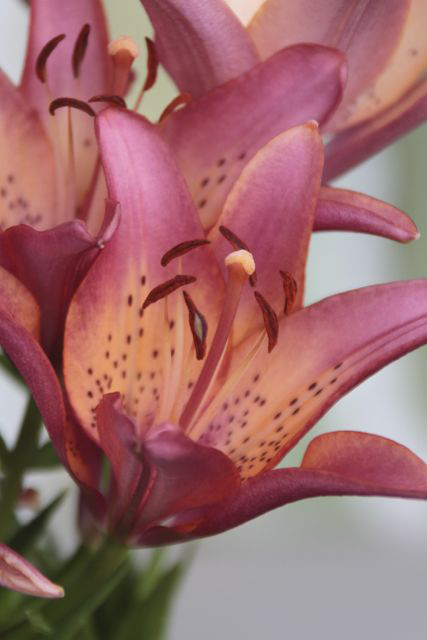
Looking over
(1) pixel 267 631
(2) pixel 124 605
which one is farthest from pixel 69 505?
(2) pixel 124 605

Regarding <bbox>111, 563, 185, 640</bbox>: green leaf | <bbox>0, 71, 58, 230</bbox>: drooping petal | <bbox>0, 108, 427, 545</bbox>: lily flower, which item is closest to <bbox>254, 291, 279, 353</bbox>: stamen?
<bbox>0, 108, 427, 545</bbox>: lily flower

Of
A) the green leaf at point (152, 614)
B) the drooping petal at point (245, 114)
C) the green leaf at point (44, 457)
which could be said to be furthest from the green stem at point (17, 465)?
the green leaf at point (152, 614)

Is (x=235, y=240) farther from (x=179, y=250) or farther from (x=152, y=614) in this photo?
(x=152, y=614)

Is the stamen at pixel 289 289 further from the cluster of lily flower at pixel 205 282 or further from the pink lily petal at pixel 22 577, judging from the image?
the pink lily petal at pixel 22 577

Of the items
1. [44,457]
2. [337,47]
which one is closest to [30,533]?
[44,457]

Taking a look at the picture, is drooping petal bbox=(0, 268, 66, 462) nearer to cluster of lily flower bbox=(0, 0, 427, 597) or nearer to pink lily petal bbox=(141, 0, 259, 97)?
cluster of lily flower bbox=(0, 0, 427, 597)

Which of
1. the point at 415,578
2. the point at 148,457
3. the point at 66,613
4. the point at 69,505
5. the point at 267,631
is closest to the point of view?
the point at 148,457

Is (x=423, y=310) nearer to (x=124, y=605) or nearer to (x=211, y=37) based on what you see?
(x=211, y=37)
